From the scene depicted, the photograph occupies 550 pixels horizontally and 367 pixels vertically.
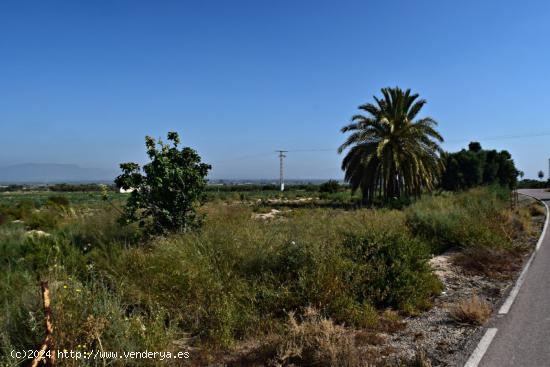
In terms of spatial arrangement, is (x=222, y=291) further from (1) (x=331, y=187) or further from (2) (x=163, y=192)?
(1) (x=331, y=187)

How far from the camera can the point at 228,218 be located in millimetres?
9812

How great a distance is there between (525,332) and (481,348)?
39.6 inches

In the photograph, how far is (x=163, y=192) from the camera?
28.8ft

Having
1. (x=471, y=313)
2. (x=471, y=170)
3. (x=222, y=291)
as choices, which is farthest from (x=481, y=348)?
(x=471, y=170)

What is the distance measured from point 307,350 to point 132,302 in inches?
101

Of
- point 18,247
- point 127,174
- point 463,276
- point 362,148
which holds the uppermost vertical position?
point 362,148

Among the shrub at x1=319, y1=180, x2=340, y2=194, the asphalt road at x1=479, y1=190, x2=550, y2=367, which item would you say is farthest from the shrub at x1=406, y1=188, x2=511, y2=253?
the shrub at x1=319, y1=180, x2=340, y2=194

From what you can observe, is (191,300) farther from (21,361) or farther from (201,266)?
(21,361)

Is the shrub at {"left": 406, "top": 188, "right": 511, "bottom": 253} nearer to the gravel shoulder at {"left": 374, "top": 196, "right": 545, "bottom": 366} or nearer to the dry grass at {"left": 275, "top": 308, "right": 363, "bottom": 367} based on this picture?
the gravel shoulder at {"left": 374, "top": 196, "right": 545, "bottom": 366}

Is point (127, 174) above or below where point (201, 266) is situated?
above

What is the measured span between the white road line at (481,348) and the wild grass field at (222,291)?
113 cm

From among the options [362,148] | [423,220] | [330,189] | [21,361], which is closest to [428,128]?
[362,148]

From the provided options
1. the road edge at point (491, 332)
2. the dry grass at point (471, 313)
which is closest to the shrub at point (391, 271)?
the dry grass at point (471, 313)

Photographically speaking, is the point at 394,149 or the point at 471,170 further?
the point at 471,170
